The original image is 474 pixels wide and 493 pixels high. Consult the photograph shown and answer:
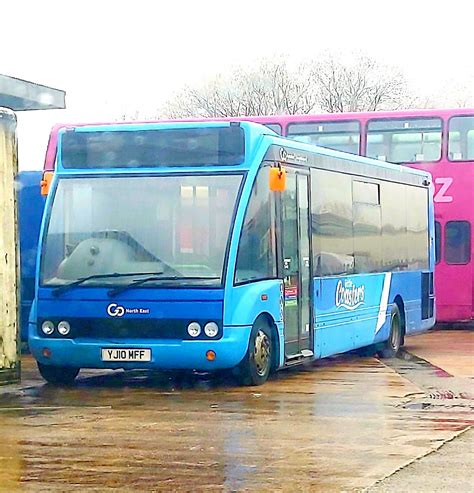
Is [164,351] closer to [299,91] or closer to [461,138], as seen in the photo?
[461,138]

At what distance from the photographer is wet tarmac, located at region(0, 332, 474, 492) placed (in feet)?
27.4

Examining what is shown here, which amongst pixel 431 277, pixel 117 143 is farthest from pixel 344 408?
pixel 431 277

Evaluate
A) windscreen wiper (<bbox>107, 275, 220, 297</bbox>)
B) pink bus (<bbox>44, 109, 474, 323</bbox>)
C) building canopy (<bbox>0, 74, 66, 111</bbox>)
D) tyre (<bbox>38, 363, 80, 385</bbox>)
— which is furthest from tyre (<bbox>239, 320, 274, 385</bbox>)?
building canopy (<bbox>0, 74, 66, 111</bbox>)

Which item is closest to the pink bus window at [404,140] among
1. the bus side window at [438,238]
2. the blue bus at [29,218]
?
the bus side window at [438,238]

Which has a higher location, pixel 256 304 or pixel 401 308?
pixel 256 304

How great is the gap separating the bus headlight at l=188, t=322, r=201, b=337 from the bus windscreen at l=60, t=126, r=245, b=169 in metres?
1.72

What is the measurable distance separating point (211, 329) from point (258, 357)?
84 centimetres

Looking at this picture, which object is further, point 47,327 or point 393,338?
point 393,338

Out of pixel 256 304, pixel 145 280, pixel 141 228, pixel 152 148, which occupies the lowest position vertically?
pixel 256 304

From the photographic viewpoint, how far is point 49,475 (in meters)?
8.41

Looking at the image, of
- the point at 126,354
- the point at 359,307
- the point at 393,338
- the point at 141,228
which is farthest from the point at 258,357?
the point at 393,338

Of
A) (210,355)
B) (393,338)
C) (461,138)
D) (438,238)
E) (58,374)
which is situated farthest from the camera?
(438,238)

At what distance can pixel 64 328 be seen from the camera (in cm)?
1336

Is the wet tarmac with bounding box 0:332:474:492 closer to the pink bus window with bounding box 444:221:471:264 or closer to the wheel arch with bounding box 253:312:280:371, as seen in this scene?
the wheel arch with bounding box 253:312:280:371
